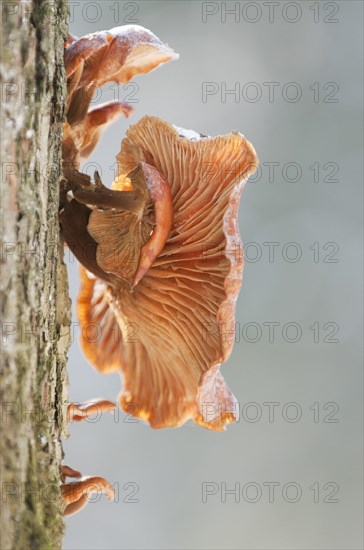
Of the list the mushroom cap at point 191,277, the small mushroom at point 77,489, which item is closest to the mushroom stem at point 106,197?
the mushroom cap at point 191,277

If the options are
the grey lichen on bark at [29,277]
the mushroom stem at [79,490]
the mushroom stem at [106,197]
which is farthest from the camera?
the mushroom stem at [106,197]

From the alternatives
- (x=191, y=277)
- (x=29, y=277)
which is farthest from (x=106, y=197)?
(x=29, y=277)

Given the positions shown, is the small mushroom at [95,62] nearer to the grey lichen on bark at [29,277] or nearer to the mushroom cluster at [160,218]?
the mushroom cluster at [160,218]

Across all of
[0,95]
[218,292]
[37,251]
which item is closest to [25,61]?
[0,95]

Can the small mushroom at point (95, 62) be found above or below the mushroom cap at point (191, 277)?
above

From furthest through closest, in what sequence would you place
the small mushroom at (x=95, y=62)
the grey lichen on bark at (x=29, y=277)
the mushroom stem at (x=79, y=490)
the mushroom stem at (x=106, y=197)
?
the mushroom stem at (x=106, y=197) → the small mushroom at (x=95, y=62) → the mushroom stem at (x=79, y=490) → the grey lichen on bark at (x=29, y=277)

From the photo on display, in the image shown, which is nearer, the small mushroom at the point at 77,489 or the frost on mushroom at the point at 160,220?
the small mushroom at the point at 77,489

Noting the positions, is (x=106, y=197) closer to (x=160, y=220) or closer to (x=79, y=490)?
(x=160, y=220)

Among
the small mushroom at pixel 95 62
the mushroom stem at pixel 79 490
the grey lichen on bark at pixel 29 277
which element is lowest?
the mushroom stem at pixel 79 490
